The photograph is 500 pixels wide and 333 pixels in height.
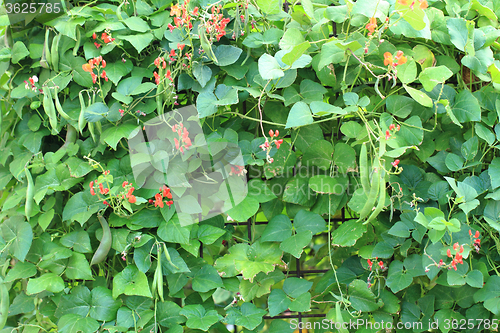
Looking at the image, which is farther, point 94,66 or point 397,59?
point 94,66

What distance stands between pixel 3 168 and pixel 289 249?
4.10ft

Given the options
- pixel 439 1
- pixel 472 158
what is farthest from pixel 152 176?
pixel 439 1

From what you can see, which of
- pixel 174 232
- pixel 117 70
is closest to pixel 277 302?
pixel 174 232

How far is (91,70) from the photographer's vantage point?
1.31m

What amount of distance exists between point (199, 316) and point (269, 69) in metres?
0.92

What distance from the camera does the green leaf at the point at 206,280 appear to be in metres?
1.33

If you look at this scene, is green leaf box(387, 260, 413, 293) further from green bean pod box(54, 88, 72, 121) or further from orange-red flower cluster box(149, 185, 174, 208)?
green bean pod box(54, 88, 72, 121)

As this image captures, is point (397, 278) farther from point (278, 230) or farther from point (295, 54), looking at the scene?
point (295, 54)

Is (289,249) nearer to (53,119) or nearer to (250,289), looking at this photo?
(250,289)

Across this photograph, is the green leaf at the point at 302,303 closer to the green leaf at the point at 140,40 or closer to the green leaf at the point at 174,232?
the green leaf at the point at 174,232

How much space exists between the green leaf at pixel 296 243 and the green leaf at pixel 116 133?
724 millimetres

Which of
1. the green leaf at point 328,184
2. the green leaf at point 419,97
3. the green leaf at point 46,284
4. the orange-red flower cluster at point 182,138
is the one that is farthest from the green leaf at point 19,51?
the green leaf at point 419,97

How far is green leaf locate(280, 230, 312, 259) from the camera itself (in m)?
1.29

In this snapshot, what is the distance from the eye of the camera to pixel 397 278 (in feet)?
4.27
